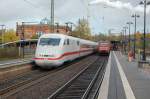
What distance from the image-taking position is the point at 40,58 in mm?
30922

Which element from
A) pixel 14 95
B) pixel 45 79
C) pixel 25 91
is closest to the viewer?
pixel 14 95

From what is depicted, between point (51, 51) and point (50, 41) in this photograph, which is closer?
point (51, 51)

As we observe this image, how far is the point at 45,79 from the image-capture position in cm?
2516

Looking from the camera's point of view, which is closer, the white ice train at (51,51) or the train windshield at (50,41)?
the white ice train at (51,51)

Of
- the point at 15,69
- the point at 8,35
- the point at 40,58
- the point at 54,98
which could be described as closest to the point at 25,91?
the point at 54,98

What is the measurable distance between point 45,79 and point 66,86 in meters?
4.52

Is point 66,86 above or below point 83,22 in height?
below

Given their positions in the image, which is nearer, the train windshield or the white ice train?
the white ice train

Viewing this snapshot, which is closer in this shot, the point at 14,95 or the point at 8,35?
the point at 14,95

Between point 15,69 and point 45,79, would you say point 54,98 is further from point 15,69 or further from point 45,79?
point 15,69

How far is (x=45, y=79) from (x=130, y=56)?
2957 cm

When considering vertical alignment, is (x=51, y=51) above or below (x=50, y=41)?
below

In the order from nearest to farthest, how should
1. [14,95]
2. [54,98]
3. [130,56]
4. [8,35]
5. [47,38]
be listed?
[54,98] → [14,95] → [47,38] → [130,56] → [8,35]

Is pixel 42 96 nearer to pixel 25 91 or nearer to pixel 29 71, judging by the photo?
pixel 25 91
